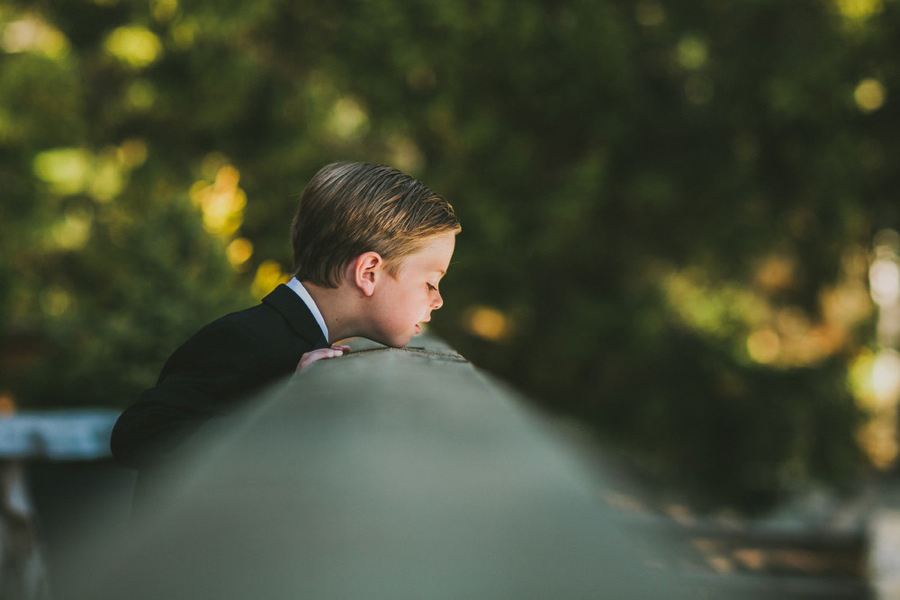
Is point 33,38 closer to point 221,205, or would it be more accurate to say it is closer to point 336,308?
point 221,205

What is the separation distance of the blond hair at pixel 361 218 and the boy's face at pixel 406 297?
19mm

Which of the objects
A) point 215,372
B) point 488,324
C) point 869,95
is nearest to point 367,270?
point 215,372

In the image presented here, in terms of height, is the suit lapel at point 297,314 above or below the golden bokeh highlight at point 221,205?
below

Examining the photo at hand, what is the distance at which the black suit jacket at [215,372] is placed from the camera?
5.06 feet

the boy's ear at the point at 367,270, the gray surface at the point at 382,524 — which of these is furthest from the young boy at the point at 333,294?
the gray surface at the point at 382,524

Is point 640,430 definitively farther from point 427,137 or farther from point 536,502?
point 536,502

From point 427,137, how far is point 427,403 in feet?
30.2

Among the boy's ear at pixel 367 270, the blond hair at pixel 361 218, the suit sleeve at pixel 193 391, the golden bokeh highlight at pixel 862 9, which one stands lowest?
the suit sleeve at pixel 193 391

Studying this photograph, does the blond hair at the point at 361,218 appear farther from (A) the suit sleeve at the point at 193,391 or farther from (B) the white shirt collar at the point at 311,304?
(A) the suit sleeve at the point at 193,391

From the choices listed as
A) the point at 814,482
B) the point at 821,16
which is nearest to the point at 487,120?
the point at 821,16

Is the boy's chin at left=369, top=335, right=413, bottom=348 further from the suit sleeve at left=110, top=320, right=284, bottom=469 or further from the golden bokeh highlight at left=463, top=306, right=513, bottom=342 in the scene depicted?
the golden bokeh highlight at left=463, top=306, right=513, bottom=342

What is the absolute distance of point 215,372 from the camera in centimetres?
162

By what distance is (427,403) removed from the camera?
754 millimetres

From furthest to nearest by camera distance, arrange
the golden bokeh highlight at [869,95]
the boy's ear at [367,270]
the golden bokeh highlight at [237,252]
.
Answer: the golden bokeh highlight at [869,95]
the golden bokeh highlight at [237,252]
the boy's ear at [367,270]
